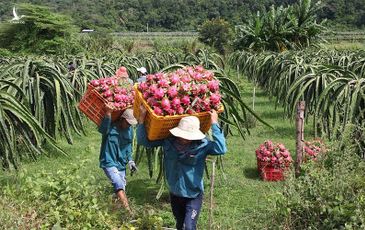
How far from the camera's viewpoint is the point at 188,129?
405 centimetres

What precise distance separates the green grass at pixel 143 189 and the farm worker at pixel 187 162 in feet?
1.09

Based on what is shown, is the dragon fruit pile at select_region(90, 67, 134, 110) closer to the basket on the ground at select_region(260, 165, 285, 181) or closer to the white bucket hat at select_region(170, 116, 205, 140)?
the white bucket hat at select_region(170, 116, 205, 140)

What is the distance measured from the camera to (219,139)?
4.26 metres

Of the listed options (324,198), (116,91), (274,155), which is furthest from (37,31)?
(324,198)

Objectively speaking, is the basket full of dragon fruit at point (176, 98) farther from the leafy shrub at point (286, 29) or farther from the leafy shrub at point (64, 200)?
the leafy shrub at point (286, 29)

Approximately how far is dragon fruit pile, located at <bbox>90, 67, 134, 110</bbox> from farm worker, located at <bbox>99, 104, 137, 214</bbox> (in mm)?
137

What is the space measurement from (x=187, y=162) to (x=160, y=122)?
48 centimetres

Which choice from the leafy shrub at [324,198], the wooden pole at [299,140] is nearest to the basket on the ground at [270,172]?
the wooden pole at [299,140]

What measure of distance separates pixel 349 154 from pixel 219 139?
1058 millimetres

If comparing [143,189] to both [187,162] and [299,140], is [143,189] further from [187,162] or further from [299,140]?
[187,162]

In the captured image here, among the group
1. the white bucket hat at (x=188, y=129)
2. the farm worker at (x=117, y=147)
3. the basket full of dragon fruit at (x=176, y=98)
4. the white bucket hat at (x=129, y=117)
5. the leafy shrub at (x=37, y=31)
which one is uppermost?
the basket full of dragon fruit at (x=176, y=98)

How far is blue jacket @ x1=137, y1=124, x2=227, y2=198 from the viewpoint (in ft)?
14.3

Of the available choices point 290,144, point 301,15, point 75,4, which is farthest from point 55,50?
point 75,4

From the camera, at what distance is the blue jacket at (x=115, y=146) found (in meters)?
5.62
